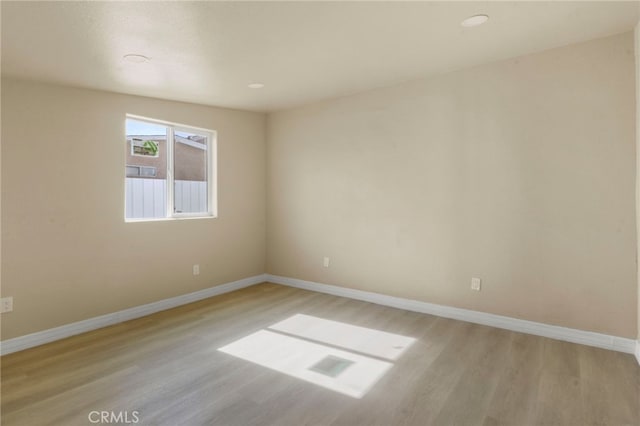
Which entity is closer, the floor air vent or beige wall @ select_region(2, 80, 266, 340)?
the floor air vent

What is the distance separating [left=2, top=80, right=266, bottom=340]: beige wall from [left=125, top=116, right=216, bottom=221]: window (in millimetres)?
139

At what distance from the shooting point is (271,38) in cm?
252

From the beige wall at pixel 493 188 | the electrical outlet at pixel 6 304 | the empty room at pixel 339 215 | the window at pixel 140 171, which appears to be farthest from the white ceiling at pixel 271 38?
the electrical outlet at pixel 6 304

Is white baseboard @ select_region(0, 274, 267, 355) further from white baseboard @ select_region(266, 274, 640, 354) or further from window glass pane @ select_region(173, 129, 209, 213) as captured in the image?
white baseboard @ select_region(266, 274, 640, 354)

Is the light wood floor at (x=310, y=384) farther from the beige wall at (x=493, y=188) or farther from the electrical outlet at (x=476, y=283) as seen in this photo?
the beige wall at (x=493, y=188)

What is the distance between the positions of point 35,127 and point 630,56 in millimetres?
4957

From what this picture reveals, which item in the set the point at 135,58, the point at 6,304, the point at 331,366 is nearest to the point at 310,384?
the point at 331,366

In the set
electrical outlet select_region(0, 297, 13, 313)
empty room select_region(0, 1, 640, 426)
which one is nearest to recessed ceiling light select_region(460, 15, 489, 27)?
empty room select_region(0, 1, 640, 426)

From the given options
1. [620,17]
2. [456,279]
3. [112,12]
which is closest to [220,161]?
[112,12]

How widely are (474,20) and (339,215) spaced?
2.58 metres

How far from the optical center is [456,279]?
3.51 m

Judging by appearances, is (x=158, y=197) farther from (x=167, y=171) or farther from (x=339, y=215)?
(x=339, y=215)

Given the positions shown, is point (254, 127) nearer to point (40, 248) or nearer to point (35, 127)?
point (35, 127)

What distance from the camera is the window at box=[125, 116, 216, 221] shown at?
3818mm
